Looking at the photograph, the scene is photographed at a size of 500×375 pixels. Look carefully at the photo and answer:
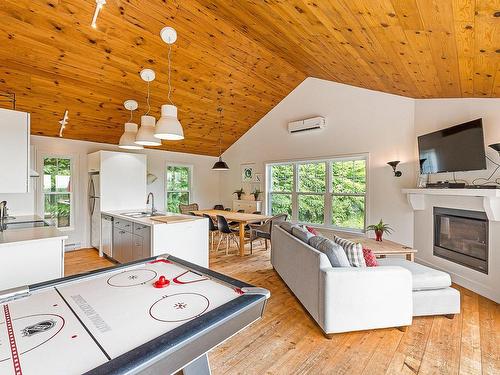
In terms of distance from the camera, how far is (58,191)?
542cm

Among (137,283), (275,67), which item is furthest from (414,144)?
(137,283)

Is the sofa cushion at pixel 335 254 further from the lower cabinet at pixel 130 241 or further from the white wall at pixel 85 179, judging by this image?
the white wall at pixel 85 179

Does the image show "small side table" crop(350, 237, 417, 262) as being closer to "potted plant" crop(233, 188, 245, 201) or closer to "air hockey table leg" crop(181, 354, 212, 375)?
"air hockey table leg" crop(181, 354, 212, 375)

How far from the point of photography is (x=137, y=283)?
167 centimetres

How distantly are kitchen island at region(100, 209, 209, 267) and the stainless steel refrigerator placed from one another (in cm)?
82

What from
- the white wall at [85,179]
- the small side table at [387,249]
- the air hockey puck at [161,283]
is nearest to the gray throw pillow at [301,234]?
the small side table at [387,249]

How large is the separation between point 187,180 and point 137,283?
19.8 ft

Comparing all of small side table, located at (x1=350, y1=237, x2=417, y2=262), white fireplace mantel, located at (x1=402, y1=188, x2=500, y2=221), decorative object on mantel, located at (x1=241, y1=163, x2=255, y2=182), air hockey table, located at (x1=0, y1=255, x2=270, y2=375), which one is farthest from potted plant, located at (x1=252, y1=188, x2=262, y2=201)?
air hockey table, located at (x1=0, y1=255, x2=270, y2=375)

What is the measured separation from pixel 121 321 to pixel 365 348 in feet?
6.58

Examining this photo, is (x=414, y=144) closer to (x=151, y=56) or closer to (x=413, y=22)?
(x=413, y=22)

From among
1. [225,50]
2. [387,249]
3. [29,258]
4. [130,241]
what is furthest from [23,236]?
[387,249]

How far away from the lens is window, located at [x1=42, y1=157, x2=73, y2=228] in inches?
208

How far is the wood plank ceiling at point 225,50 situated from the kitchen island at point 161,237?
2.05 meters

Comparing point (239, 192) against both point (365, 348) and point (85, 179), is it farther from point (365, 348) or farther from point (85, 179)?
point (365, 348)
